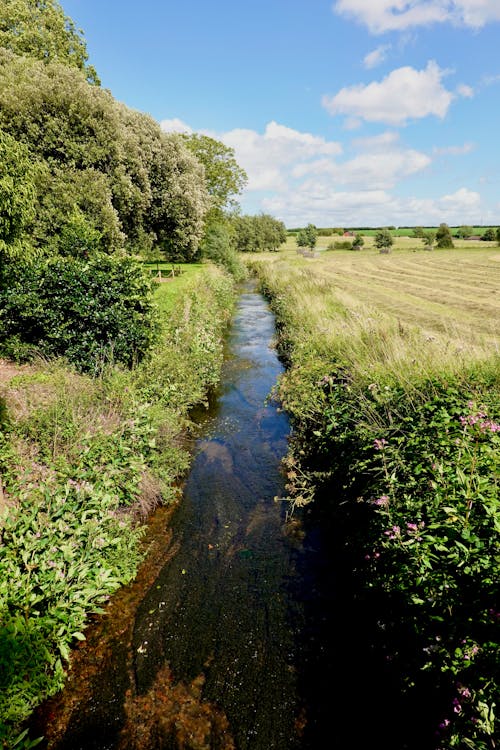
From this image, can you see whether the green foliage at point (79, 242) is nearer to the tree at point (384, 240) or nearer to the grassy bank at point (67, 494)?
the grassy bank at point (67, 494)

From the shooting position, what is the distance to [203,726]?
3.97 m

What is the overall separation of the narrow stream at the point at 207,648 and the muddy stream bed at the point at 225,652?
0.01 meters

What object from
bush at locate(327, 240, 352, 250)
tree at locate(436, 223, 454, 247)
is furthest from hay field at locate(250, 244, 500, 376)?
bush at locate(327, 240, 352, 250)

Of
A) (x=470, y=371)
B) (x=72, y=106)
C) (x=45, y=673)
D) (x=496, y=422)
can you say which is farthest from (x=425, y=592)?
(x=72, y=106)

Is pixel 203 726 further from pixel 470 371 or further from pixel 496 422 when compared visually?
pixel 470 371

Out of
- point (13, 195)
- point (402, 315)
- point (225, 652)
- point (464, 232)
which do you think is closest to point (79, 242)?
point (13, 195)

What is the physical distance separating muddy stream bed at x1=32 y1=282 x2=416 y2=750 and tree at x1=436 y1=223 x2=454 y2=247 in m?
84.3

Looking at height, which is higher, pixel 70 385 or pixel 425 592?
pixel 70 385

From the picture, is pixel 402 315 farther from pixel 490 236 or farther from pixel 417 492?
pixel 490 236

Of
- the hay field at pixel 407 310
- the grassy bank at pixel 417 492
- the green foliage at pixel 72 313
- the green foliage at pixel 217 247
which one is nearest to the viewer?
the grassy bank at pixel 417 492

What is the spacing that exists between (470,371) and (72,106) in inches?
648

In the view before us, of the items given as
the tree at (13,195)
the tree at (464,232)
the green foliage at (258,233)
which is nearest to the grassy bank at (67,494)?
the tree at (13,195)

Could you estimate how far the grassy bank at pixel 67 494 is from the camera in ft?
13.1

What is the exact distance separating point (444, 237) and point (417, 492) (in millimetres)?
88012
